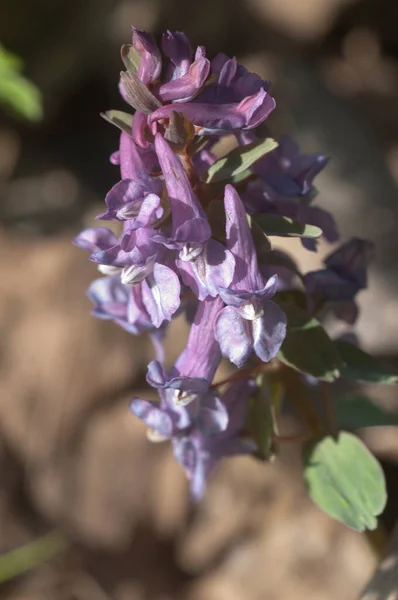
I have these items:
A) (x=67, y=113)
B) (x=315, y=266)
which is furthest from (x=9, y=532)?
Answer: (x=67, y=113)

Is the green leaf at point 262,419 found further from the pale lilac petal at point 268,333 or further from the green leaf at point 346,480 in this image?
the pale lilac petal at point 268,333

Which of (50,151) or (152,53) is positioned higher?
(152,53)

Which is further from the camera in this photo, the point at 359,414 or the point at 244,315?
the point at 359,414

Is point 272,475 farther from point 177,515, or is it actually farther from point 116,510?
point 116,510

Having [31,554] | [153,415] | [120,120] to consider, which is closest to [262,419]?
[153,415]

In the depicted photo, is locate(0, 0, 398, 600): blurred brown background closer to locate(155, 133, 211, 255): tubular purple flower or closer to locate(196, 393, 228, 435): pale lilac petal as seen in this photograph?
locate(196, 393, 228, 435): pale lilac petal

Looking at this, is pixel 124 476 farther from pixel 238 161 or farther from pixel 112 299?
pixel 238 161
